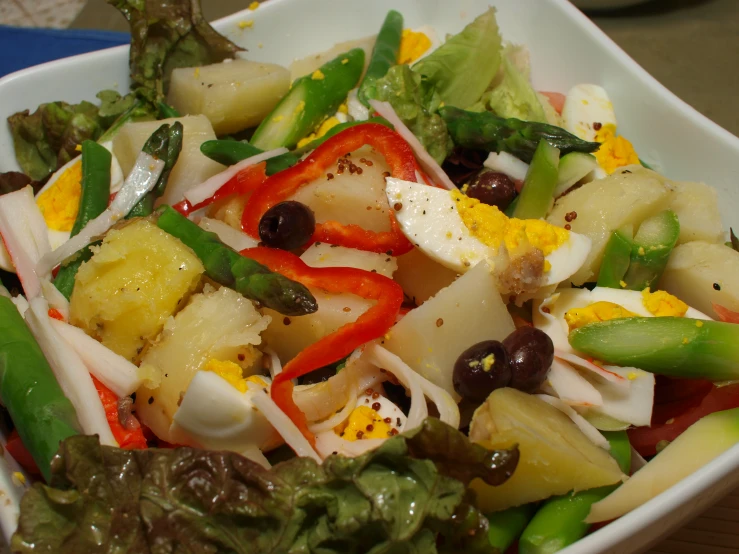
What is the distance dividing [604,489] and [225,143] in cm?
190

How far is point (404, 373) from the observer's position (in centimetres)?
206

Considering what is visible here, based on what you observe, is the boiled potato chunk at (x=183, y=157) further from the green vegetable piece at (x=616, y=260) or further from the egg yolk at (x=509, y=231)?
the green vegetable piece at (x=616, y=260)

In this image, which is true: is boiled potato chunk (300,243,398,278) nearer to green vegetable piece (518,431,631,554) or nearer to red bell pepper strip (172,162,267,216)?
red bell pepper strip (172,162,267,216)

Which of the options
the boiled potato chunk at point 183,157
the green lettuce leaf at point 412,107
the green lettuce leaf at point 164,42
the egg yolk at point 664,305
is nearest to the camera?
the egg yolk at point 664,305

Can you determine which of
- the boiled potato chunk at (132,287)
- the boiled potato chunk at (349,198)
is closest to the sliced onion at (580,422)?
the boiled potato chunk at (349,198)

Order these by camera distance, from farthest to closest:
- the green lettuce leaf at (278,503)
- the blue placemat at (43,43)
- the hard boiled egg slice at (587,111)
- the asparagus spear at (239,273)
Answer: the blue placemat at (43,43) → the hard boiled egg slice at (587,111) → the asparagus spear at (239,273) → the green lettuce leaf at (278,503)

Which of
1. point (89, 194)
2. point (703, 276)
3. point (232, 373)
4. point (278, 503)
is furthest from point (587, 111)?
point (278, 503)

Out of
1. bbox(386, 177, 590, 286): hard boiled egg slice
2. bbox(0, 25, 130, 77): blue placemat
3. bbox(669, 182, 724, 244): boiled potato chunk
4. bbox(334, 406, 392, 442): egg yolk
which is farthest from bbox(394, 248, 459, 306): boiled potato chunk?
bbox(0, 25, 130, 77): blue placemat

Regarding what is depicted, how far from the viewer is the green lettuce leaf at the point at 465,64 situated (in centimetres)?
320

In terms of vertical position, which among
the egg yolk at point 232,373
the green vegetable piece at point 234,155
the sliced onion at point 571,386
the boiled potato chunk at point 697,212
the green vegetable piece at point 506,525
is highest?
the green vegetable piece at point 234,155

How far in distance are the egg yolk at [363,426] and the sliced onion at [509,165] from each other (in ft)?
4.11

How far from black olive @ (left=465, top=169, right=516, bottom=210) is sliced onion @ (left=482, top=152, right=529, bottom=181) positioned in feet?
0.19

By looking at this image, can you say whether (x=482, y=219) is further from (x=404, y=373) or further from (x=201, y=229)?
(x=201, y=229)

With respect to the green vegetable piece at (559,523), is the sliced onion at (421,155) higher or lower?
higher
